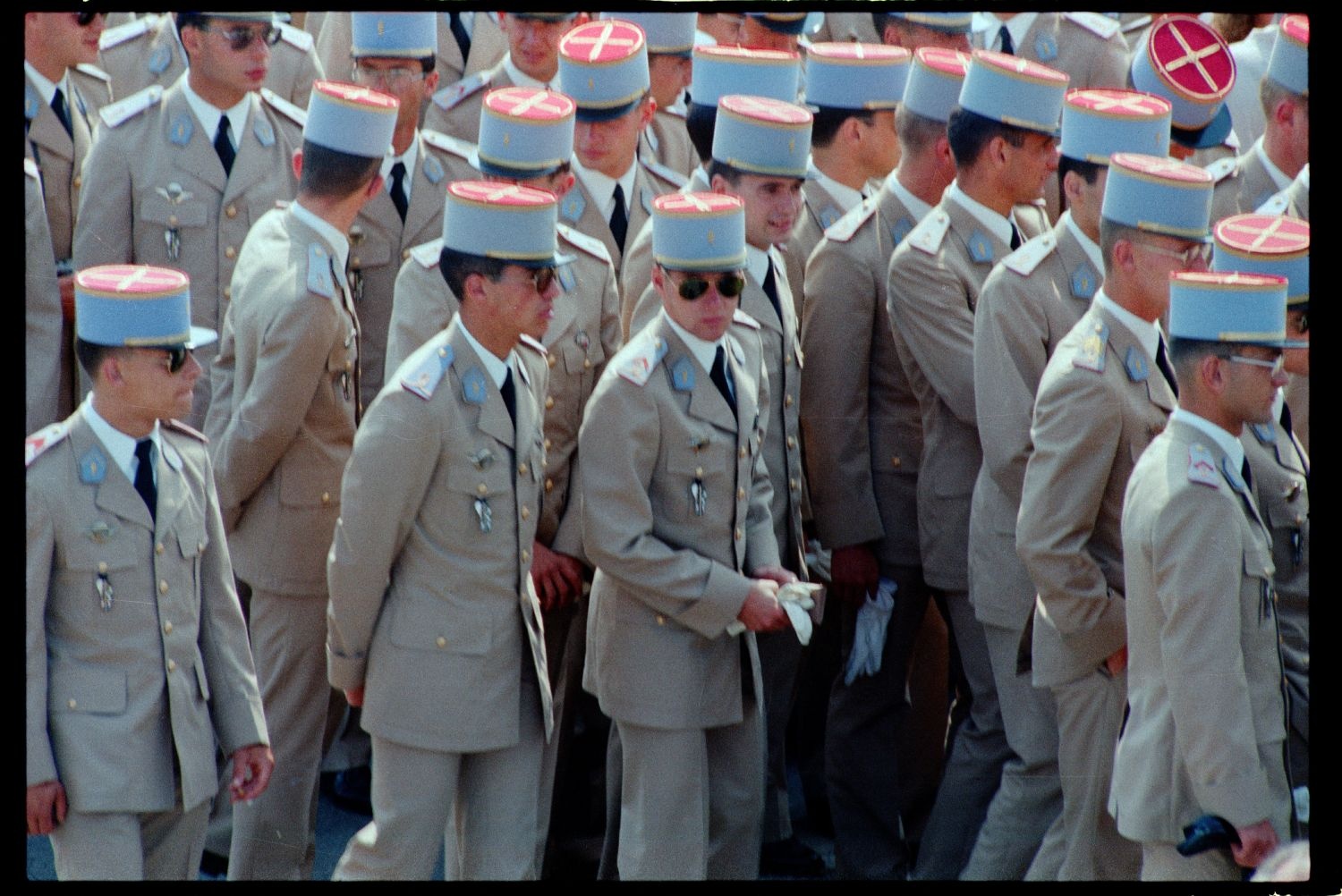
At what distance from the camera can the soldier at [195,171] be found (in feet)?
19.6

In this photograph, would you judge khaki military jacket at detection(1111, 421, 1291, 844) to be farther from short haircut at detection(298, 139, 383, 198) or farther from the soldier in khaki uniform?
short haircut at detection(298, 139, 383, 198)

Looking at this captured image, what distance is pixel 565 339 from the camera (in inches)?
226

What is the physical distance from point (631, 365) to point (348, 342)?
33.7 inches

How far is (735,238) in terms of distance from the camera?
511 cm

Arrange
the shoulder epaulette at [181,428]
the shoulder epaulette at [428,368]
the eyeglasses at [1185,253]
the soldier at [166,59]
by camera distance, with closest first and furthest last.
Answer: the shoulder epaulette at [181,428]
the shoulder epaulette at [428,368]
the eyeglasses at [1185,253]
the soldier at [166,59]

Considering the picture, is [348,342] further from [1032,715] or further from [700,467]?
[1032,715]

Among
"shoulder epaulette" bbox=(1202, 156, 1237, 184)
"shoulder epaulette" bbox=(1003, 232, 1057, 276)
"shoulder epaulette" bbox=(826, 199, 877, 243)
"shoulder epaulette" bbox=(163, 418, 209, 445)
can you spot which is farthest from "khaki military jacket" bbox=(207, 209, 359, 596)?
"shoulder epaulette" bbox=(1202, 156, 1237, 184)

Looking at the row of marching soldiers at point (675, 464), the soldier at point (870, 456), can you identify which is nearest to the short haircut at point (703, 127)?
the row of marching soldiers at point (675, 464)

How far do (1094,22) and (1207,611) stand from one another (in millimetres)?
3688

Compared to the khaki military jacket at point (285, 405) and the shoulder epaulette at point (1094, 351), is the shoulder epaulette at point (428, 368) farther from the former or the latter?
the shoulder epaulette at point (1094, 351)

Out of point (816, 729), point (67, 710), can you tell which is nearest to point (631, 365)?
point (67, 710)

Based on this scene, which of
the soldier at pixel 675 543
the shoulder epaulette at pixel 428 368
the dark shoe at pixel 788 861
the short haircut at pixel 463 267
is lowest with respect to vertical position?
the dark shoe at pixel 788 861

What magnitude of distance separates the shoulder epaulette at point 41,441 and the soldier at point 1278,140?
3.73 metres

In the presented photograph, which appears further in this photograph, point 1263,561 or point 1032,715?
point 1032,715
